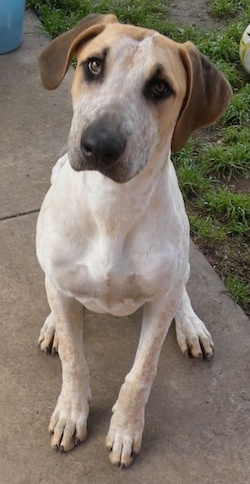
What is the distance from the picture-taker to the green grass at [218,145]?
14.0 feet

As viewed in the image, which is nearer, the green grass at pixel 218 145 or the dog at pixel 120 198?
the dog at pixel 120 198

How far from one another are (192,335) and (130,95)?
4.77 feet

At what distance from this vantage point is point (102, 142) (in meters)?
2.37

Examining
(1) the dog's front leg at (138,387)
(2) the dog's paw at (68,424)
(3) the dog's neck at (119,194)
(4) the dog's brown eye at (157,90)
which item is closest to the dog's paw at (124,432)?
(1) the dog's front leg at (138,387)

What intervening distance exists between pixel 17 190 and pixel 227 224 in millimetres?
1187

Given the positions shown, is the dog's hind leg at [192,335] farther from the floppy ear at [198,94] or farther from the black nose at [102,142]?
the black nose at [102,142]

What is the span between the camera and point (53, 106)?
5070mm

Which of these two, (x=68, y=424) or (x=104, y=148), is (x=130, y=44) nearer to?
(x=104, y=148)

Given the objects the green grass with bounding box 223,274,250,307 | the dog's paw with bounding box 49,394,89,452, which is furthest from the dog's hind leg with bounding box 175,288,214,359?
the dog's paw with bounding box 49,394,89,452

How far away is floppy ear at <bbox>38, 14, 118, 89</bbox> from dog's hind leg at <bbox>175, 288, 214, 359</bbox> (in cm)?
124

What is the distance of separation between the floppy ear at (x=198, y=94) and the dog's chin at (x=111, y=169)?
33cm

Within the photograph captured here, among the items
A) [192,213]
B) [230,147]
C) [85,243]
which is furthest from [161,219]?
[230,147]

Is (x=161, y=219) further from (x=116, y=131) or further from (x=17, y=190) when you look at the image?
(x=17, y=190)

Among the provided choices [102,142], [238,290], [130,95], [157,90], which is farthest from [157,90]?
[238,290]
